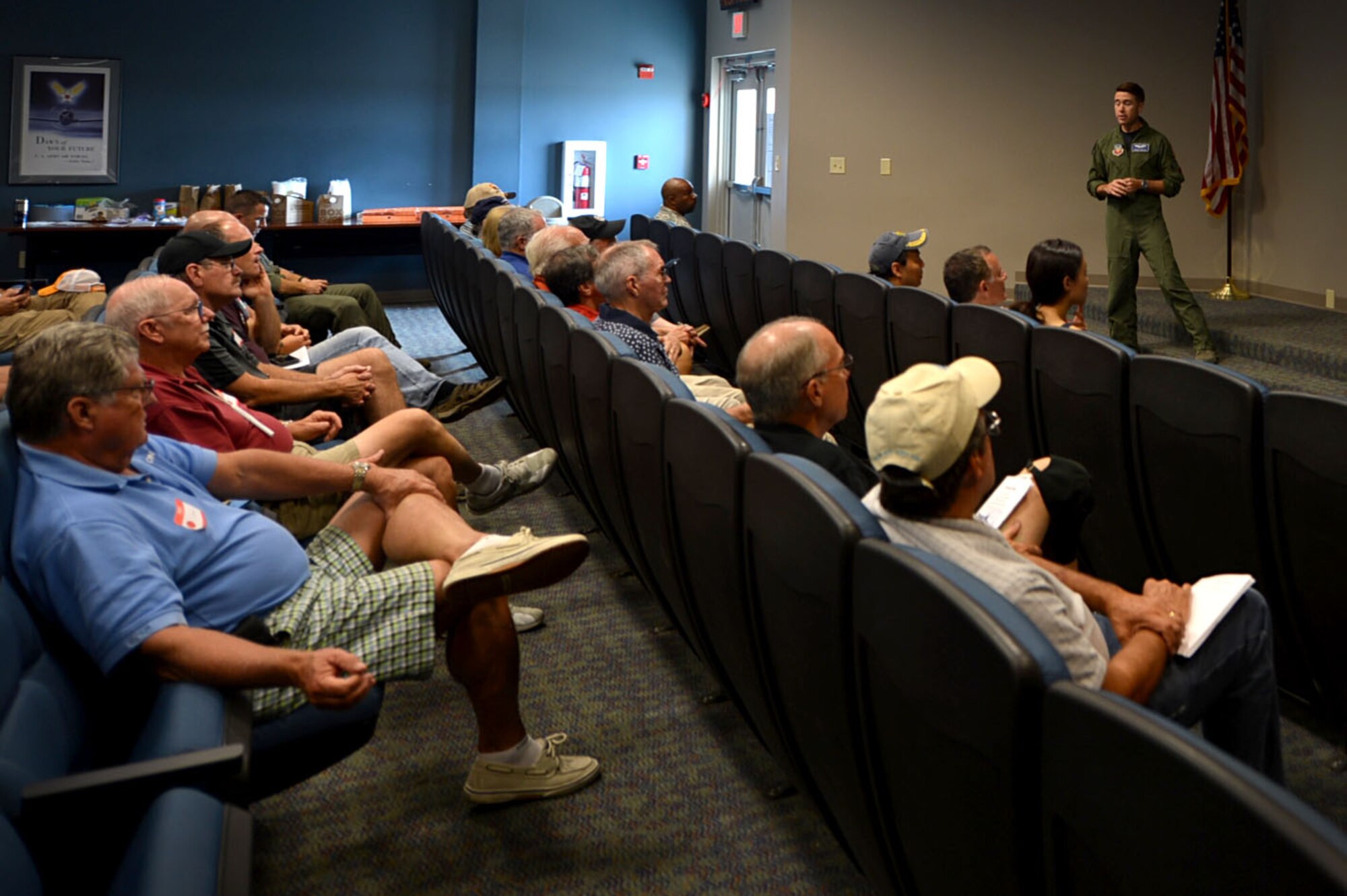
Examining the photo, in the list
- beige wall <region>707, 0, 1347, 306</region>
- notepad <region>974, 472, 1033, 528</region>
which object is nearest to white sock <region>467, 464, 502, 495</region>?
notepad <region>974, 472, 1033, 528</region>

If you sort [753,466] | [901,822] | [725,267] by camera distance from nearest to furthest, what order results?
[901,822], [753,466], [725,267]

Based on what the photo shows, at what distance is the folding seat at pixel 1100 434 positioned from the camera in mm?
2773

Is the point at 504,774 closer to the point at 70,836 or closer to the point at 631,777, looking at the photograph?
the point at 631,777

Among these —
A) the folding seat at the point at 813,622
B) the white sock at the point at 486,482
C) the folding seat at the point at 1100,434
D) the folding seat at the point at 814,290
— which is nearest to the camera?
the folding seat at the point at 813,622

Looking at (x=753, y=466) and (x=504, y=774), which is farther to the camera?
(x=504, y=774)

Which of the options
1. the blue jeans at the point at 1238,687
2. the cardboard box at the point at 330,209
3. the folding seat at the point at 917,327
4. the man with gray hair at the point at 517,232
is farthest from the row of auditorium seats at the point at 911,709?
the cardboard box at the point at 330,209

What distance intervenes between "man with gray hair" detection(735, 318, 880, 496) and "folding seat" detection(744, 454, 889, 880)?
560mm

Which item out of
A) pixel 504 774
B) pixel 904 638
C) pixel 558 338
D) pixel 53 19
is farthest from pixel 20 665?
pixel 53 19

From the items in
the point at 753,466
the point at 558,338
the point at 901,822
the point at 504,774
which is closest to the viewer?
the point at 901,822

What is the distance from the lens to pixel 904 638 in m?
1.38

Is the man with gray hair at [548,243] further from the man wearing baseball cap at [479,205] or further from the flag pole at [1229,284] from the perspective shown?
the flag pole at [1229,284]

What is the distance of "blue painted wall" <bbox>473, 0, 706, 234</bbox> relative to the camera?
34.2ft

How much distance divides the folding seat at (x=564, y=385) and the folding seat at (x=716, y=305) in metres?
Result: 2.19

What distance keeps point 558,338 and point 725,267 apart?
2575mm
